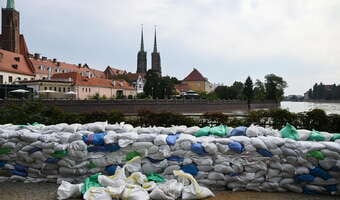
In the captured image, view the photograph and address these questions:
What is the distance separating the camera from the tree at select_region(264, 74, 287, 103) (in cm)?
8094

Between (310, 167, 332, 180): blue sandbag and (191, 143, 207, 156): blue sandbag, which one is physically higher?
(191, 143, 207, 156): blue sandbag

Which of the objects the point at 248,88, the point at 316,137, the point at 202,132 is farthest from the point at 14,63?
the point at 316,137

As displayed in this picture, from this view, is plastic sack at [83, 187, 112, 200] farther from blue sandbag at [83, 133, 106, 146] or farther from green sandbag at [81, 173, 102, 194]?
blue sandbag at [83, 133, 106, 146]

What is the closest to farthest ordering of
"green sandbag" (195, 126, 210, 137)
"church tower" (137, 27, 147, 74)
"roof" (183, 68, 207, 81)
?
1. "green sandbag" (195, 126, 210, 137)
2. "roof" (183, 68, 207, 81)
3. "church tower" (137, 27, 147, 74)

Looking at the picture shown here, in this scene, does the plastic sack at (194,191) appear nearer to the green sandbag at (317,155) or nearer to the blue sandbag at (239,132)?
the blue sandbag at (239,132)

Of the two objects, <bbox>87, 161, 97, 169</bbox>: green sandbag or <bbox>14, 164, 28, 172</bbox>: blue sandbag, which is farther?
<bbox>14, 164, 28, 172</bbox>: blue sandbag

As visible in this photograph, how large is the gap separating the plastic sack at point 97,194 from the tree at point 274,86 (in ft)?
262

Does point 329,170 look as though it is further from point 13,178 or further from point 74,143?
point 13,178

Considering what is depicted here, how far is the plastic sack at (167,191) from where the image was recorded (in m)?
4.29

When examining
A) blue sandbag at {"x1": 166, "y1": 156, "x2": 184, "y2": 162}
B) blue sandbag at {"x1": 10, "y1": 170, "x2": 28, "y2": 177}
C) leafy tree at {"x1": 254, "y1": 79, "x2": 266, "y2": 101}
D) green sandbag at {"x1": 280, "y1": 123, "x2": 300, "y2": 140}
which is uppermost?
leafy tree at {"x1": 254, "y1": 79, "x2": 266, "y2": 101}

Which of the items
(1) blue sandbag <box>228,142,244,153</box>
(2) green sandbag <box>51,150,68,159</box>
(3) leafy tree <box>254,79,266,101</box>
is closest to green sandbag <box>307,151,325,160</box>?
(1) blue sandbag <box>228,142,244,153</box>

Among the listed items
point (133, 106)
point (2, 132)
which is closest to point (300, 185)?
point (2, 132)

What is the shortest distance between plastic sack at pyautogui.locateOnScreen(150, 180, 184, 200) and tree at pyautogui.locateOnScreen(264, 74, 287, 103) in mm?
79467

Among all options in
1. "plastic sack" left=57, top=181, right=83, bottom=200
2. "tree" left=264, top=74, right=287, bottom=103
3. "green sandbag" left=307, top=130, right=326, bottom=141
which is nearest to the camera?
"plastic sack" left=57, top=181, right=83, bottom=200
